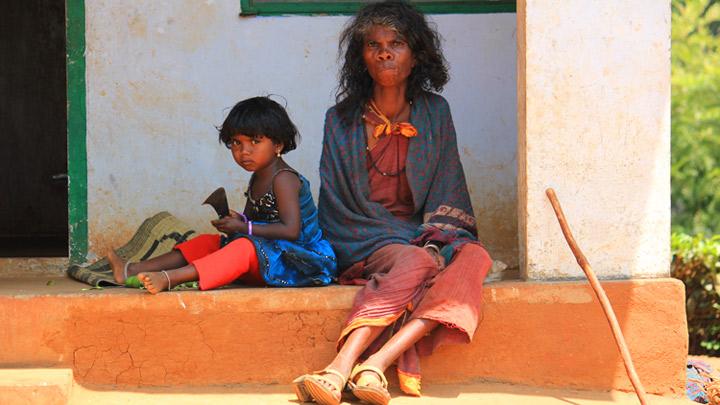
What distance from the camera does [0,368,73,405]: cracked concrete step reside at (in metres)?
4.18

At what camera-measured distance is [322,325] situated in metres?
4.53

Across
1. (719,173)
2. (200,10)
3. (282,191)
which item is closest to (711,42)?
(719,173)

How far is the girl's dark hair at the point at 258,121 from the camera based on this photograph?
186 inches

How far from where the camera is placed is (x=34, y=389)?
4.21 m

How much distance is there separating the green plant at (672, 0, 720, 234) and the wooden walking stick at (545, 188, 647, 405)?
7353 mm

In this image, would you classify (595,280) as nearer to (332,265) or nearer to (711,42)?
(332,265)

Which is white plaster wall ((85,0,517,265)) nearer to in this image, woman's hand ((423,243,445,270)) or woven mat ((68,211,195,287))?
woven mat ((68,211,195,287))

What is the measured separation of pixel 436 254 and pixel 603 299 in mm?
732

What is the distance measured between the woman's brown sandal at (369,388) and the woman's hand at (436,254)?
592 millimetres

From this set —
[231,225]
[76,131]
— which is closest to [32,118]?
[76,131]

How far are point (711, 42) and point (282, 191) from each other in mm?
9344

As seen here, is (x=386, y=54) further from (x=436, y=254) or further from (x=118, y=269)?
(x=118, y=269)

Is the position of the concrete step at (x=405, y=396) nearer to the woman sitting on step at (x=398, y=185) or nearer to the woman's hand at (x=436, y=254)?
the woman sitting on step at (x=398, y=185)

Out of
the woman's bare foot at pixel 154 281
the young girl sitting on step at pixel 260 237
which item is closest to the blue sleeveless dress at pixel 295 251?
the young girl sitting on step at pixel 260 237
